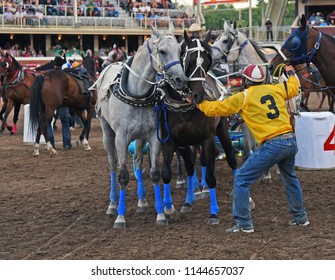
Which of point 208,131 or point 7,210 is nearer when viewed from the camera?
point 208,131

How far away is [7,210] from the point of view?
9305 mm

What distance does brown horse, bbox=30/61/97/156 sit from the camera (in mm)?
15000

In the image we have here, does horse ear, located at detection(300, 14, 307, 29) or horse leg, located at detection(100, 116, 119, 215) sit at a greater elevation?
horse ear, located at detection(300, 14, 307, 29)

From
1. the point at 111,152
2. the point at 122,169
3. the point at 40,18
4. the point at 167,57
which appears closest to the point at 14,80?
the point at 111,152

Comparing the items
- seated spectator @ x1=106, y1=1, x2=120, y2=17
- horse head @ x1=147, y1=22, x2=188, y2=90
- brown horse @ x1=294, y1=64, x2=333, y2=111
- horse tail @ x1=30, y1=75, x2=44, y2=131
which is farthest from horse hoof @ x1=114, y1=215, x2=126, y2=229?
seated spectator @ x1=106, y1=1, x2=120, y2=17

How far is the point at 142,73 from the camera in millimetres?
7984

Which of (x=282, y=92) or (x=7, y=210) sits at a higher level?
(x=282, y=92)

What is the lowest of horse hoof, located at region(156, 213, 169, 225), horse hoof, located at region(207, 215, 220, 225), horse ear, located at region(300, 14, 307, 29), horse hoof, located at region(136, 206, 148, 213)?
horse hoof, located at region(136, 206, 148, 213)

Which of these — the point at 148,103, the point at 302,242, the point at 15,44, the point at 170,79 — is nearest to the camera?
the point at 302,242

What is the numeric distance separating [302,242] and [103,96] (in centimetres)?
308

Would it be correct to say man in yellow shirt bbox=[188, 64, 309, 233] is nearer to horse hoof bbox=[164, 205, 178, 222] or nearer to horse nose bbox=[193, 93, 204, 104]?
horse nose bbox=[193, 93, 204, 104]

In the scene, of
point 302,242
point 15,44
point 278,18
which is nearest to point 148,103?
point 302,242

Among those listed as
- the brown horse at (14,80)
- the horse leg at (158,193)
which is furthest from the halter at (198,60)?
the brown horse at (14,80)

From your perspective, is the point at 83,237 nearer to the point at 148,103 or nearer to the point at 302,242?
the point at 148,103
